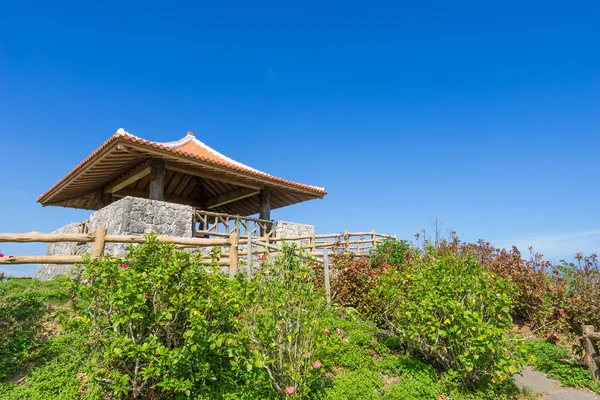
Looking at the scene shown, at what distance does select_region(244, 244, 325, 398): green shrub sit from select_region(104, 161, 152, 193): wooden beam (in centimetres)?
799

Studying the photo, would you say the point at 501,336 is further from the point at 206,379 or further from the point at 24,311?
the point at 24,311

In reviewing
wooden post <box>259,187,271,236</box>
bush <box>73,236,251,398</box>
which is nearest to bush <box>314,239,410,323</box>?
Answer: bush <box>73,236,251,398</box>

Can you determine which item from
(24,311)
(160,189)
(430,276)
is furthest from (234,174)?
(430,276)

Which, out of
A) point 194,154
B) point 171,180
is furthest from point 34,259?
point 171,180

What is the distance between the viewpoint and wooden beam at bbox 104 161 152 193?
1156cm

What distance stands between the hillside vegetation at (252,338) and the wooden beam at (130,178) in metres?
5.55

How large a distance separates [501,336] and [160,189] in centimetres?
938

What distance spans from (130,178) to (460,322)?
37.0 ft

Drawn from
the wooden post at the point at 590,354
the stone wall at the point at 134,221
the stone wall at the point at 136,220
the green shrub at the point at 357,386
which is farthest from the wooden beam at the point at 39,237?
the wooden post at the point at 590,354

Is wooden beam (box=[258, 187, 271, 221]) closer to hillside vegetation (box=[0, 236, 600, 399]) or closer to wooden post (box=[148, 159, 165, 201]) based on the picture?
wooden post (box=[148, 159, 165, 201])

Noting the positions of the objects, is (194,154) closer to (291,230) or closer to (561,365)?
(291,230)

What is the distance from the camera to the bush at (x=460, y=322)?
500cm

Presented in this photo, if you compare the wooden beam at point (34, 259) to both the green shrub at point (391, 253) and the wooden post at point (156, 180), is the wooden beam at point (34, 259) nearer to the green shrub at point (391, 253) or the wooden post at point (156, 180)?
the wooden post at point (156, 180)

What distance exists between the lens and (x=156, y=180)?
35.8 ft
